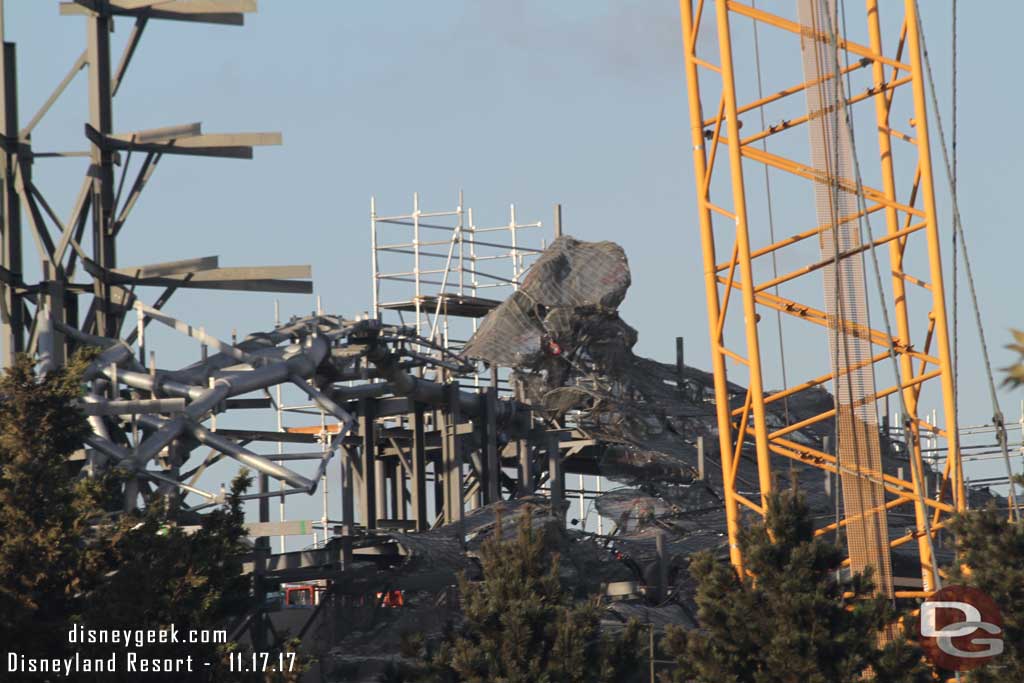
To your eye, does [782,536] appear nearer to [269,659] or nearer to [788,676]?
[788,676]

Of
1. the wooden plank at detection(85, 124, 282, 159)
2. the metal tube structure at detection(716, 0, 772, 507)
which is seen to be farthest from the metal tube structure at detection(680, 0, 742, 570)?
the wooden plank at detection(85, 124, 282, 159)

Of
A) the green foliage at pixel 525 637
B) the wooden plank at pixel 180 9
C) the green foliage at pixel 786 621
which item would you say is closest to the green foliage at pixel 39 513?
the green foliage at pixel 525 637

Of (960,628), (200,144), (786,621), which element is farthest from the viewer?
(200,144)

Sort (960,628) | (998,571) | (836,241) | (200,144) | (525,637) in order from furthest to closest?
(200,144) < (836,241) < (998,571) < (960,628) < (525,637)

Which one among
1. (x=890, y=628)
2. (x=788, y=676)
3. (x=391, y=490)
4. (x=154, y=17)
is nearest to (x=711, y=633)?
(x=788, y=676)

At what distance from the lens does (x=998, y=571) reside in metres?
25.4

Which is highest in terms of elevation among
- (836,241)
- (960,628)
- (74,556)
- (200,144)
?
(200,144)

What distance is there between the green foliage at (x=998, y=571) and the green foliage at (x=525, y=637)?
487 cm

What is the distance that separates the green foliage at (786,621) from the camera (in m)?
22.5

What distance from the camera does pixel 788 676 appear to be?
22.4m

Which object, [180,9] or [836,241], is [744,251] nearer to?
[836,241]

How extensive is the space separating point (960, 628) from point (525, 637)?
230 inches

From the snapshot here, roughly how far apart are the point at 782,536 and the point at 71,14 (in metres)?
17.9

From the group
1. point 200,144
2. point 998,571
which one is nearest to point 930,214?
point 998,571
